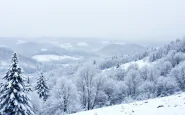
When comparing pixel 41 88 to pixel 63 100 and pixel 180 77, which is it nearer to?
pixel 63 100

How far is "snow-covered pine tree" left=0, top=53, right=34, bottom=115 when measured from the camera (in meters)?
23.7

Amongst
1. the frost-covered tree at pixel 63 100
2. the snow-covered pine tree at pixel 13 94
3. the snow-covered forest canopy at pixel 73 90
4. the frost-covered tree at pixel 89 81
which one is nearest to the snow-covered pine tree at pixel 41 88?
the snow-covered forest canopy at pixel 73 90

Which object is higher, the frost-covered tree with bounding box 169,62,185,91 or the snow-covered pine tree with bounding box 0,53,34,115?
the snow-covered pine tree with bounding box 0,53,34,115

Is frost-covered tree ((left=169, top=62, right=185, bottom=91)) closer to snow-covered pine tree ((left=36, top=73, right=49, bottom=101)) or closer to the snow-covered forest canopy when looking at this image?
the snow-covered forest canopy

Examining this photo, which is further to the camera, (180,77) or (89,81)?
(180,77)

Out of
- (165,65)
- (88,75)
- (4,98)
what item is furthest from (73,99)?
(165,65)

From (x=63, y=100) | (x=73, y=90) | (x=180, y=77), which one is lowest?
(x=180, y=77)

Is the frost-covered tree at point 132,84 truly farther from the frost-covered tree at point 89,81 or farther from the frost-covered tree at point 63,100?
the frost-covered tree at point 63,100

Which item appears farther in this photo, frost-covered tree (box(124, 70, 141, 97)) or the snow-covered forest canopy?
frost-covered tree (box(124, 70, 141, 97))

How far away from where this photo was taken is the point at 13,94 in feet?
77.1

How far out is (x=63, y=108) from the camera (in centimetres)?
4353

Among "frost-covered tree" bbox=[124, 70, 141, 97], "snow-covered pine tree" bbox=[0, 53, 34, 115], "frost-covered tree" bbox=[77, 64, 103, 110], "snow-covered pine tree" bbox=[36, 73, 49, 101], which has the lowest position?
"frost-covered tree" bbox=[124, 70, 141, 97]

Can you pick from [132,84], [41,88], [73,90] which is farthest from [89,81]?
[132,84]

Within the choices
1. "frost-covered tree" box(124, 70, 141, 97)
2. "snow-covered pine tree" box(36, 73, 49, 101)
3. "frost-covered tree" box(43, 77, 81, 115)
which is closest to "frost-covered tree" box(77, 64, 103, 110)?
"frost-covered tree" box(43, 77, 81, 115)
